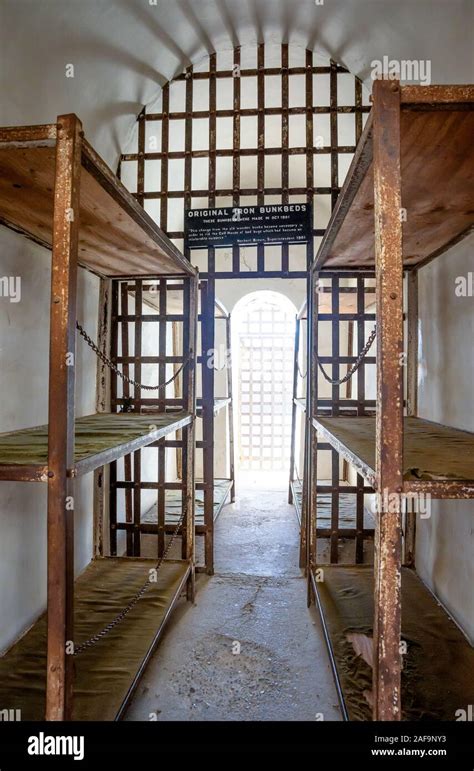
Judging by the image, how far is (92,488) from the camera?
3596 millimetres

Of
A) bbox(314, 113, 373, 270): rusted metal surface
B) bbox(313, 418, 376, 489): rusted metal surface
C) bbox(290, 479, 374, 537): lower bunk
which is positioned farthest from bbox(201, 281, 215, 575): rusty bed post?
bbox(313, 418, 376, 489): rusted metal surface

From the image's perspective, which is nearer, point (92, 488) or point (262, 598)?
point (262, 598)

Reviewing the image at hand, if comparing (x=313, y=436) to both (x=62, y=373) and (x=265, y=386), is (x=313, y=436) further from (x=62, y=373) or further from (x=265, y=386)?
(x=265, y=386)

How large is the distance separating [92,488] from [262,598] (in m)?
1.57

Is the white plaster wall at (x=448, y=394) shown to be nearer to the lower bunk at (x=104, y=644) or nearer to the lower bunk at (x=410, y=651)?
the lower bunk at (x=410, y=651)

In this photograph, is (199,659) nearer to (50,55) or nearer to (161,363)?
(161,363)

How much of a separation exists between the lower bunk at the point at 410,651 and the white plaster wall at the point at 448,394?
131mm

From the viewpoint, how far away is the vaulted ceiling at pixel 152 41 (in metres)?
2.42

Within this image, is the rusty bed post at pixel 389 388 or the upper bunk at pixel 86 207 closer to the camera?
the rusty bed post at pixel 389 388

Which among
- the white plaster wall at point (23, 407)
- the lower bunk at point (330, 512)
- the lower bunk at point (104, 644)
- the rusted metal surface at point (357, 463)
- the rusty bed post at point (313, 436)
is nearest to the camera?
the rusted metal surface at point (357, 463)

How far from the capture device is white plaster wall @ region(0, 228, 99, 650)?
233 centimetres

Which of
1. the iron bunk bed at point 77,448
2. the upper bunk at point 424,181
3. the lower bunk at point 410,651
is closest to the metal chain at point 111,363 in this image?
the iron bunk bed at point 77,448
